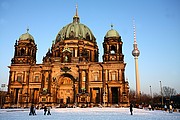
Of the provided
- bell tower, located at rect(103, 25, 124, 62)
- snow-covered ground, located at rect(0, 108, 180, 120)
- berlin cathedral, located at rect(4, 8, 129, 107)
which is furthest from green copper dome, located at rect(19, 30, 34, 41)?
snow-covered ground, located at rect(0, 108, 180, 120)

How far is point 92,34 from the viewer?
6631 centimetres

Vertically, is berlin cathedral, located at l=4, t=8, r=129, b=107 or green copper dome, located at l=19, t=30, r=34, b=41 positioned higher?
green copper dome, located at l=19, t=30, r=34, b=41

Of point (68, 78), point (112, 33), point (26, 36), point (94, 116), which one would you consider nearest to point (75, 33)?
point (112, 33)

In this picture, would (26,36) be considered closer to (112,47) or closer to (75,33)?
(75,33)

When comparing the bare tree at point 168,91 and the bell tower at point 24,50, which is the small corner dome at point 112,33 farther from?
the bare tree at point 168,91

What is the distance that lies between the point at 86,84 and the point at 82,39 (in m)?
16.6

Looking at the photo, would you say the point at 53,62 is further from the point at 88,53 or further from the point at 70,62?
the point at 88,53

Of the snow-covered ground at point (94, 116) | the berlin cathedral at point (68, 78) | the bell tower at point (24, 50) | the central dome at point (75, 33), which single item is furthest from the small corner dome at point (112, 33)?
the snow-covered ground at point (94, 116)

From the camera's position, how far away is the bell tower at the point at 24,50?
5484 cm

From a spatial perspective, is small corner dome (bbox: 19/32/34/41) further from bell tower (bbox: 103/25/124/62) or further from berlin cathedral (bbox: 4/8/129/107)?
bell tower (bbox: 103/25/124/62)

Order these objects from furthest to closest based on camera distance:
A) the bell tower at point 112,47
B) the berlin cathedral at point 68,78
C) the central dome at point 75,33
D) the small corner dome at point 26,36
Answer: the central dome at point 75,33 → the small corner dome at point 26,36 → the bell tower at point 112,47 → the berlin cathedral at point 68,78

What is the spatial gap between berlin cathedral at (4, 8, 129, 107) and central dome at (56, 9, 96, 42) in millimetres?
5357

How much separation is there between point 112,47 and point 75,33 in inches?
539

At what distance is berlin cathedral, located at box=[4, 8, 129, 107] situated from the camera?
1921 inches
